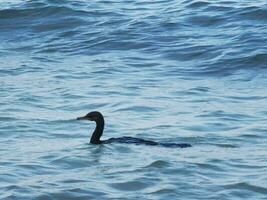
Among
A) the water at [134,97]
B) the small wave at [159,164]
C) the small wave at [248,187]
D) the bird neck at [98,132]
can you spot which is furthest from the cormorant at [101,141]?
the small wave at [248,187]

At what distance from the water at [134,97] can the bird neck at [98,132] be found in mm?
127

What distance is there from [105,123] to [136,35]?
5.95 meters

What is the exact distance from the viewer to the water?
38.9ft

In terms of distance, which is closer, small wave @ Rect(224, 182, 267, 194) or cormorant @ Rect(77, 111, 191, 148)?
small wave @ Rect(224, 182, 267, 194)

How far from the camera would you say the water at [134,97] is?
1184cm

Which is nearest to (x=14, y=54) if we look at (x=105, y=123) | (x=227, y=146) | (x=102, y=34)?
(x=102, y=34)

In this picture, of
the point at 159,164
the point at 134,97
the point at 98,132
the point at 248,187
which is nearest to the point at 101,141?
the point at 98,132

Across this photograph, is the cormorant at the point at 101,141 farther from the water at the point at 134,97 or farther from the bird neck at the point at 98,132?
the water at the point at 134,97

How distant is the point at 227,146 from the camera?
13.4m

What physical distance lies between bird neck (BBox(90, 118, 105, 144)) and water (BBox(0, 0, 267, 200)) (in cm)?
13

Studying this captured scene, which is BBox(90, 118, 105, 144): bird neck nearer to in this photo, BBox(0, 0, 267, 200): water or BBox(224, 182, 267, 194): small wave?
BBox(0, 0, 267, 200): water

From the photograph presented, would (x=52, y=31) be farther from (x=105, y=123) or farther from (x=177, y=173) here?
(x=177, y=173)

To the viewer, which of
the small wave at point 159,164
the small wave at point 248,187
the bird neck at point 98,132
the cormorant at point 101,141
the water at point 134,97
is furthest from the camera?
the bird neck at point 98,132

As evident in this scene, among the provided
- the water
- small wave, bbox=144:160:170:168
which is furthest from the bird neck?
small wave, bbox=144:160:170:168
